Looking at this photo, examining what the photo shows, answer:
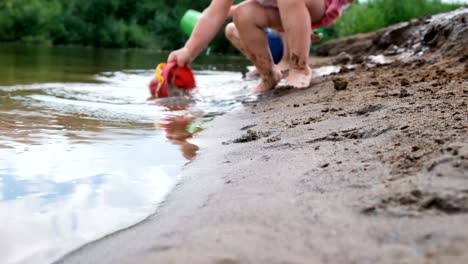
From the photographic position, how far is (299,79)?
2.71 meters

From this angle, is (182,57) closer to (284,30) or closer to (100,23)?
(284,30)

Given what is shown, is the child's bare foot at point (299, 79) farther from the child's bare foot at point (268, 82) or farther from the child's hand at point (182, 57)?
the child's hand at point (182, 57)

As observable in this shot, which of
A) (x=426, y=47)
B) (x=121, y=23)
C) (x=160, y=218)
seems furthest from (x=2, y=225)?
(x=121, y=23)

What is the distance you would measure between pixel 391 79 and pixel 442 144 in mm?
1332

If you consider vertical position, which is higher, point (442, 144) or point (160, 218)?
point (442, 144)

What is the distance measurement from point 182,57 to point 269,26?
47cm

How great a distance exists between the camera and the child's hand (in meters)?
2.81

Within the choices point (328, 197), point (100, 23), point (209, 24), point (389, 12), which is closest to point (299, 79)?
point (209, 24)

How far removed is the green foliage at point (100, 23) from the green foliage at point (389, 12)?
502 centimetres

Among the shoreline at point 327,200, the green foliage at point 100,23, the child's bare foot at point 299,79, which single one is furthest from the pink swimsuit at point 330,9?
the green foliage at point 100,23

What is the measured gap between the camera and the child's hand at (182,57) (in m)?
2.81

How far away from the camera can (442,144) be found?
908 millimetres

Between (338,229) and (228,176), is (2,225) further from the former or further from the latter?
(338,229)

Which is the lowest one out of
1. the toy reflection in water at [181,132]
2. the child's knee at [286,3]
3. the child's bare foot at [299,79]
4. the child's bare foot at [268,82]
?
the toy reflection in water at [181,132]
